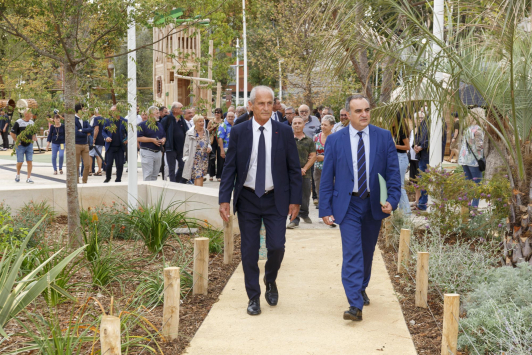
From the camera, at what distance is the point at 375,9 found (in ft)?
22.6

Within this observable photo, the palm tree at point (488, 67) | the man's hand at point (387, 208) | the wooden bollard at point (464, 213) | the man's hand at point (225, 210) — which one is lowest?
the wooden bollard at point (464, 213)

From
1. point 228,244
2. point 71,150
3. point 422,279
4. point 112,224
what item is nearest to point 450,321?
point 422,279

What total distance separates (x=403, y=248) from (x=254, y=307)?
2.25m

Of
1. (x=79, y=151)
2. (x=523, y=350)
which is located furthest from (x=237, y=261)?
(x=79, y=151)

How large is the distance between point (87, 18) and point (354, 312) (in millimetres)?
4540

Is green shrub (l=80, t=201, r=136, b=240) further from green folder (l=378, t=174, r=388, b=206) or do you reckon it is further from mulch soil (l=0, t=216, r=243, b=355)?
green folder (l=378, t=174, r=388, b=206)

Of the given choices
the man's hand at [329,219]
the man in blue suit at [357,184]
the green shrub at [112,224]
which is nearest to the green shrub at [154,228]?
the green shrub at [112,224]

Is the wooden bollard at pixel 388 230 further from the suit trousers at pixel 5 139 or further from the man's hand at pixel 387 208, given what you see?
the suit trousers at pixel 5 139

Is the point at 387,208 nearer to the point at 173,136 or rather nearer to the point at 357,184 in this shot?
the point at 357,184

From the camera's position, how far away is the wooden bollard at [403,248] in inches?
278

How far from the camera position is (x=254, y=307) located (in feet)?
18.7

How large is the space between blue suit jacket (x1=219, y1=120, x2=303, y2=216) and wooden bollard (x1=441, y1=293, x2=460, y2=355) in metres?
1.80

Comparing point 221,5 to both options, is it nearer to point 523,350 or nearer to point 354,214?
point 354,214

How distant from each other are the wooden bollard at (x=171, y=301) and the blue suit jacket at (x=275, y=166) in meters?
1.19
